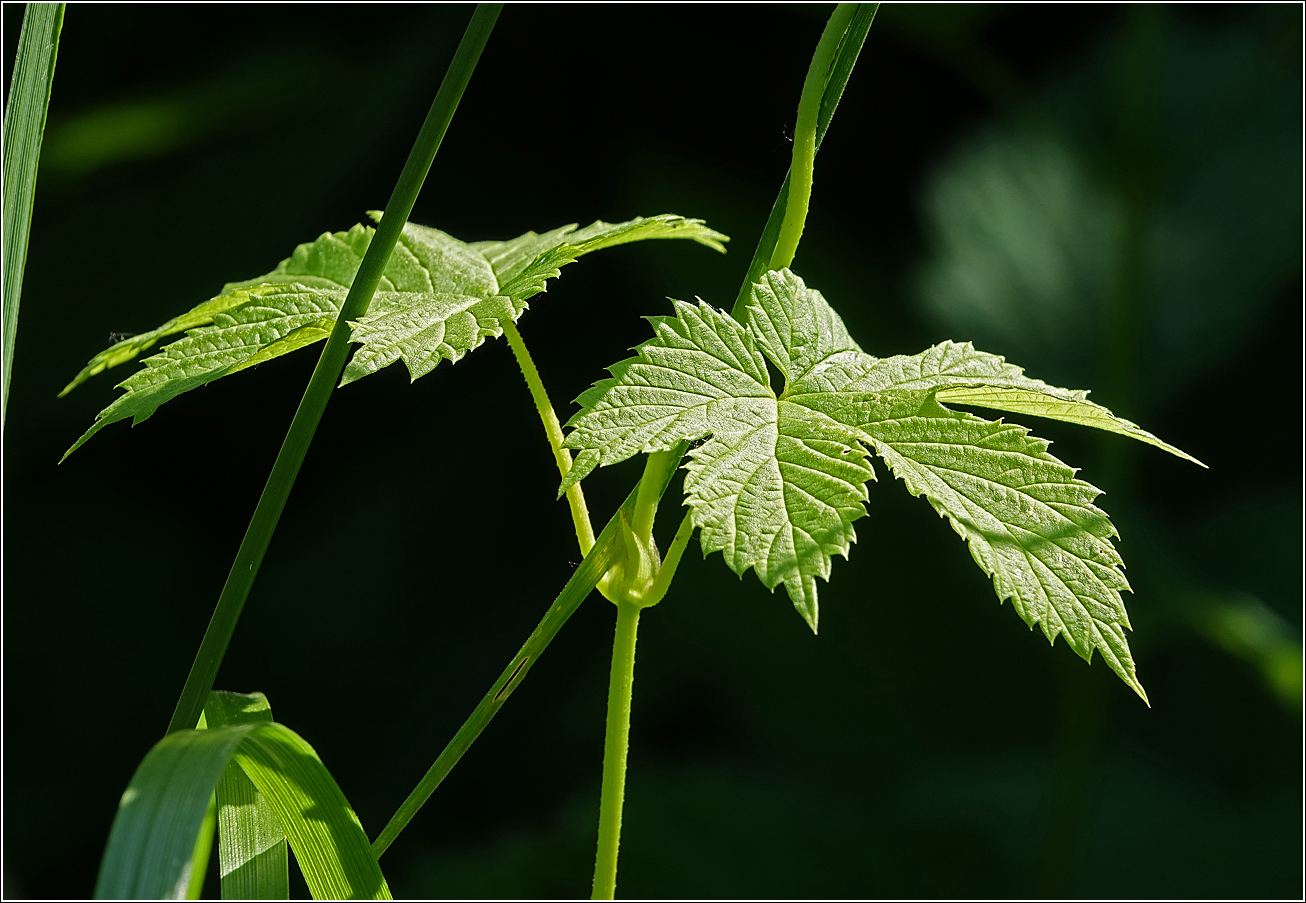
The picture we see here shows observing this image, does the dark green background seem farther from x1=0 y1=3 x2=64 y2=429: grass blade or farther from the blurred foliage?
x1=0 y1=3 x2=64 y2=429: grass blade

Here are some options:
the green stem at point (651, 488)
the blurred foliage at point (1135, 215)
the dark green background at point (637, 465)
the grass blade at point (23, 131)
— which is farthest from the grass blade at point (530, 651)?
the blurred foliage at point (1135, 215)

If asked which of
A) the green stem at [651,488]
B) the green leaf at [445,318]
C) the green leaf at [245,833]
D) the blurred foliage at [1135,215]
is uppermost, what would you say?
the blurred foliage at [1135,215]

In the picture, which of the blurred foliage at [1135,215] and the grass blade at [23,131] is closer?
the grass blade at [23,131]

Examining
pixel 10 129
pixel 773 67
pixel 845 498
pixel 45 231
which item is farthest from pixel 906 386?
pixel 45 231

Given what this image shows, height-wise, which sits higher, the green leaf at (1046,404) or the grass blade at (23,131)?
the grass blade at (23,131)

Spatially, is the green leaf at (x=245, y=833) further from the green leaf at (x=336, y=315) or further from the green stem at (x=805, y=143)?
the green stem at (x=805, y=143)

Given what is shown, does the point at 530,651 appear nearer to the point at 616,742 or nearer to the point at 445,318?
the point at 616,742

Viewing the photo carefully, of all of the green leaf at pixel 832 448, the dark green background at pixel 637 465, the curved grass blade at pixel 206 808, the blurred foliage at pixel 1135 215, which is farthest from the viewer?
the blurred foliage at pixel 1135 215

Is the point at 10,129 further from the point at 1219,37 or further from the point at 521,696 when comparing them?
the point at 1219,37
